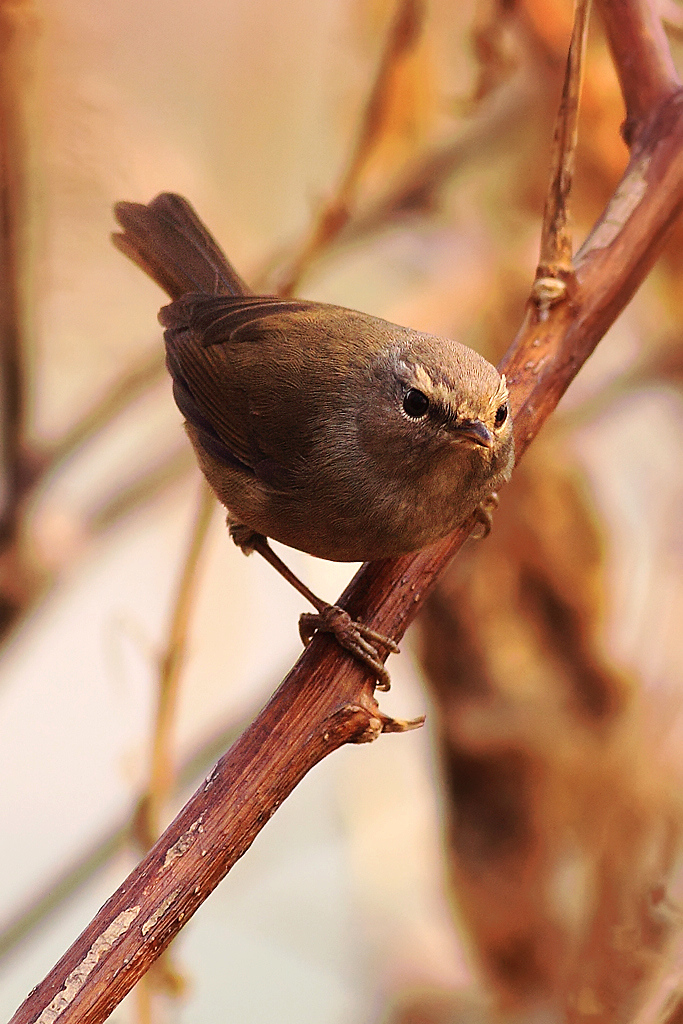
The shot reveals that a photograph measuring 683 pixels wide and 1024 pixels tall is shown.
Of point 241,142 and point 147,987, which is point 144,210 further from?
point 147,987

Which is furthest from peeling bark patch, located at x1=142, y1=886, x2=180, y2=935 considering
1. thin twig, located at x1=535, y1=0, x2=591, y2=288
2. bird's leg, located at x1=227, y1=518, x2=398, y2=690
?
thin twig, located at x1=535, y1=0, x2=591, y2=288

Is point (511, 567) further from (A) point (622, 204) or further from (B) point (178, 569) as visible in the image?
(A) point (622, 204)

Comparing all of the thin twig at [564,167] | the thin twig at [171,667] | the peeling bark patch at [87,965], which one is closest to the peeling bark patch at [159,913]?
the peeling bark patch at [87,965]

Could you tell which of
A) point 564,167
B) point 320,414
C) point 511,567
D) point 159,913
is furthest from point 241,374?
point 511,567

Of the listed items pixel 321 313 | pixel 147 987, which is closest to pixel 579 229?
pixel 321 313

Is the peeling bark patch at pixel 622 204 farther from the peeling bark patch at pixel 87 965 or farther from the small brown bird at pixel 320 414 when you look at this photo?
the peeling bark patch at pixel 87 965

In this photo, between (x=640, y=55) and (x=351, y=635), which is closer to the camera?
(x=351, y=635)
